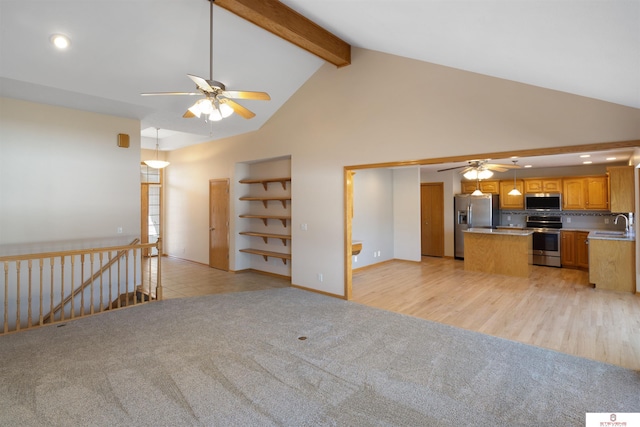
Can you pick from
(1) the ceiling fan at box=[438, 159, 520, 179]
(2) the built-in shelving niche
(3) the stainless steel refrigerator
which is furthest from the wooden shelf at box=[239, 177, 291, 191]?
(3) the stainless steel refrigerator

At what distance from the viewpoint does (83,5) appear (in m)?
3.21

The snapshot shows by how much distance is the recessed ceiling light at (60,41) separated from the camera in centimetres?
346

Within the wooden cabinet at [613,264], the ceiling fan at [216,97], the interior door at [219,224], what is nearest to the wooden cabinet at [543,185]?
the wooden cabinet at [613,264]

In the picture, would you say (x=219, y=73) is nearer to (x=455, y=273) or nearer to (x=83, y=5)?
(x=83, y=5)

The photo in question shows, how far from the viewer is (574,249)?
7293 millimetres

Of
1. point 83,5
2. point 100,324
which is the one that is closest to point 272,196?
point 100,324

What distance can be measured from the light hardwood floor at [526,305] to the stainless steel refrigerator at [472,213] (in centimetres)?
168

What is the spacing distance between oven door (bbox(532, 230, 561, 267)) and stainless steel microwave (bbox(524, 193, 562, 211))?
2.72 ft

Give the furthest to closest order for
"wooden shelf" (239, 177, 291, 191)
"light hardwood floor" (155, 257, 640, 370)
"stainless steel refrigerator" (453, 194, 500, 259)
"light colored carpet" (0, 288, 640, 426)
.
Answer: "stainless steel refrigerator" (453, 194, 500, 259) < "wooden shelf" (239, 177, 291, 191) < "light hardwood floor" (155, 257, 640, 370) < "light colored carpet" (0, 288, 640, 426)

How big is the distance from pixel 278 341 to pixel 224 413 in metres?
1.25

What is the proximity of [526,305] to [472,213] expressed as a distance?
4.24 meters

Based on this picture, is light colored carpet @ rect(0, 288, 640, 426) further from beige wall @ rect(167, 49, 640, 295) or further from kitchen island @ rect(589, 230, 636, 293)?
kitchen island @ rect(589, 230, 636, 293)

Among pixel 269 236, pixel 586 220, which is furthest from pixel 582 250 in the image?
pixel 269 236

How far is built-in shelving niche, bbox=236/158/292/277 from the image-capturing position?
660 centimetres
